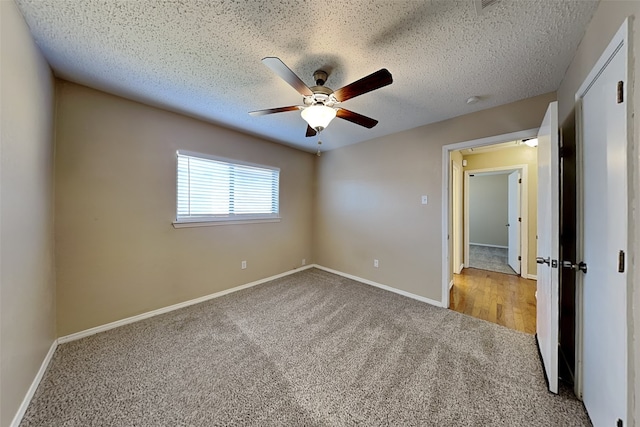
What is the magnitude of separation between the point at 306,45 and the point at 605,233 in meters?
2.09

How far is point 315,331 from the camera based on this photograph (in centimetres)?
221

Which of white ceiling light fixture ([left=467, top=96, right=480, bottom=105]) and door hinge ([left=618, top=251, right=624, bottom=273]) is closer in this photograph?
door hinge ([left=618, top=251, right=624, bottom=273])

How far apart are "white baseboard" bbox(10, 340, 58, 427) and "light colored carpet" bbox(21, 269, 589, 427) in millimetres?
34

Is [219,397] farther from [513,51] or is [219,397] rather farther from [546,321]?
[513,51]

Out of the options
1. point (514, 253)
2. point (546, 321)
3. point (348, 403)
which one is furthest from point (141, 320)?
point (514, 253)

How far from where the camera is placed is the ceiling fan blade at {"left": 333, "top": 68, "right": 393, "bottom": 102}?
1.33m


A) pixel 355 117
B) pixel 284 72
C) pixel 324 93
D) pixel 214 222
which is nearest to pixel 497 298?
pixel 355 117

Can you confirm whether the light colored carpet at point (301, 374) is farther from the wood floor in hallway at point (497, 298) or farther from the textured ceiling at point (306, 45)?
the textured ceiling at point (306, 45)

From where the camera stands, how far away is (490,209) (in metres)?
6.78

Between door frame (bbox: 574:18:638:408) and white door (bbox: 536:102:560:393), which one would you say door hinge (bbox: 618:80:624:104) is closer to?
door frame (bbox: 574:18:638:408)

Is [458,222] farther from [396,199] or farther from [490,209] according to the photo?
[490,209]

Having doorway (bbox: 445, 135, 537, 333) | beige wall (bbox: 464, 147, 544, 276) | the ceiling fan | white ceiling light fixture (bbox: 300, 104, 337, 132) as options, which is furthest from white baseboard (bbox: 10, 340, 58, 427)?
beige wall (bbox: 464, 147, 544, 276)

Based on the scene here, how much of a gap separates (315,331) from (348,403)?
0.84 meters

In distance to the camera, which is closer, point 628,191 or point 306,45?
point 628,191
